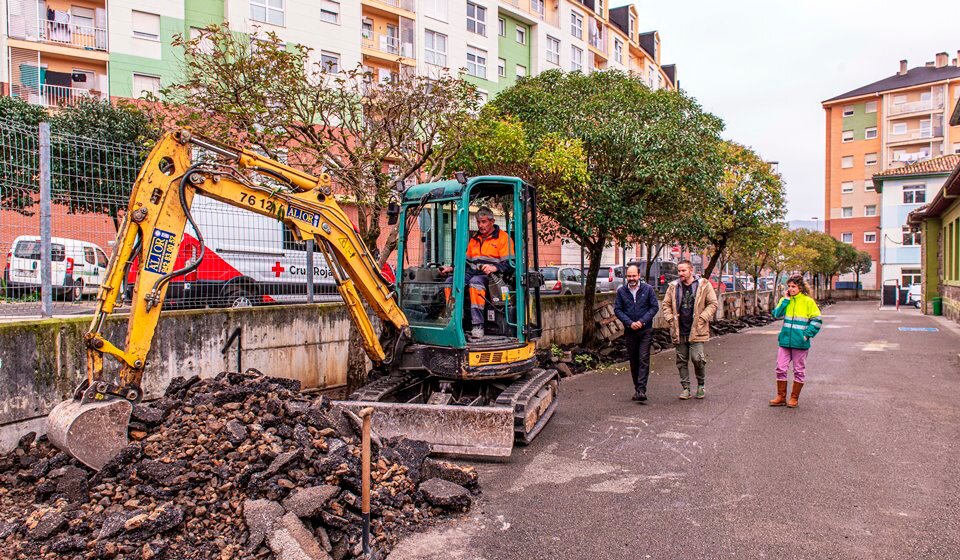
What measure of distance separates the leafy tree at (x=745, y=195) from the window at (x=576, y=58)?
83.8ft

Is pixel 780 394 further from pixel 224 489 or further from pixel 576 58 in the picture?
pixel 576 58

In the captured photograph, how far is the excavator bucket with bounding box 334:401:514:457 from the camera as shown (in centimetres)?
615

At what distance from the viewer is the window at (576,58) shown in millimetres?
45938

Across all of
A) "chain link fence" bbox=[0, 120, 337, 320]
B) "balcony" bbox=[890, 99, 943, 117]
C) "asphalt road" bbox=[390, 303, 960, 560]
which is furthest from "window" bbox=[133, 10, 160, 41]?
"balcony" bbox=[890, 99, 943, 117]

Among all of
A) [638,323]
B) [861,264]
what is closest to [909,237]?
[861,264]

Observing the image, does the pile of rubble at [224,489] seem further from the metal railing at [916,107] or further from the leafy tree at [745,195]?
the metal railing at [916,107]

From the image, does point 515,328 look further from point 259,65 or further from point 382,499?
point 259,65

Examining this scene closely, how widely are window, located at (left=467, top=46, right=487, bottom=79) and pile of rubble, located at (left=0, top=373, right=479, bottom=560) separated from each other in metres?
35.4

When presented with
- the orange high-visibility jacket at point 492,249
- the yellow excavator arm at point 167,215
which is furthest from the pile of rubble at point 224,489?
the orange high-visibility jacket at point 492,249

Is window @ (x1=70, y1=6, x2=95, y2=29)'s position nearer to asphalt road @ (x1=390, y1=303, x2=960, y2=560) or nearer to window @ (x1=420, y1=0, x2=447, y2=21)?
window @ (x1=420, y1=0, x2=447, y2=21)

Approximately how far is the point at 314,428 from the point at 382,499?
96 cm

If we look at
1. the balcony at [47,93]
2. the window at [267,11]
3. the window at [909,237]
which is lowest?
the window at [909,237]

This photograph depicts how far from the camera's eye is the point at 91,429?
4.62 meters

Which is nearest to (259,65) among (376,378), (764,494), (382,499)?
(376,378)
